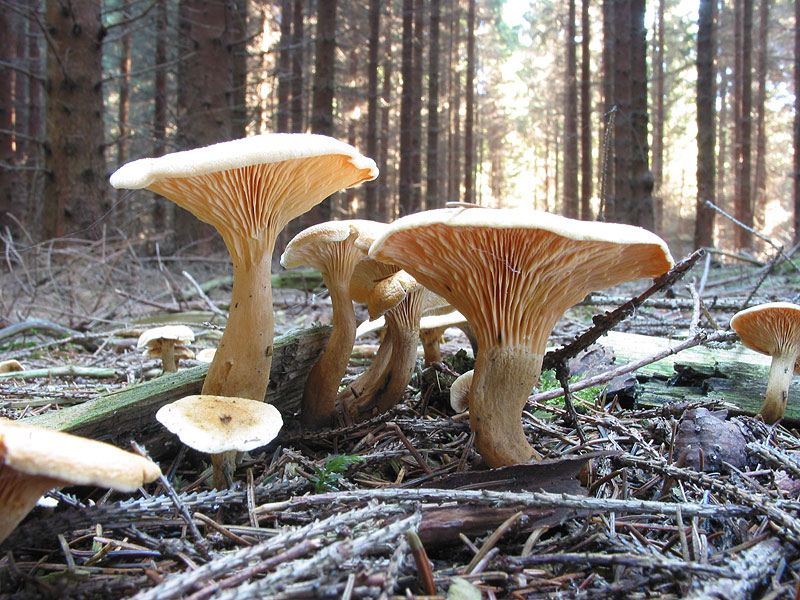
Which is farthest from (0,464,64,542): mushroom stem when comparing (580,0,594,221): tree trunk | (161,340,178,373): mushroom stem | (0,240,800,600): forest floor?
(580,0,594,221): tree trunk

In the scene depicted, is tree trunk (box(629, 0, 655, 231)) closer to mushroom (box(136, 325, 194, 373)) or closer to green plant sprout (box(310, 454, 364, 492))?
mushroom (box(136, 325, 194, 373))

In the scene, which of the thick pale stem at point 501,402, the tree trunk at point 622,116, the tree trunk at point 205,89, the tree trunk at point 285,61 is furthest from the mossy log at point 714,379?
the tree trunk at point 285,61

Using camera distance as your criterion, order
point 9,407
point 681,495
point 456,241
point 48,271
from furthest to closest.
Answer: point 48,271
point 9,407
point 681,495
point 456,241

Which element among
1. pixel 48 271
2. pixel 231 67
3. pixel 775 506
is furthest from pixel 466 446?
pixel 231 67

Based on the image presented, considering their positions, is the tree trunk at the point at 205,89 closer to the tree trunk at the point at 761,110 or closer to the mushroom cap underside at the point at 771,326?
the mushroom cap underside at the point at 771,326

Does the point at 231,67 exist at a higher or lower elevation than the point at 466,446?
higher

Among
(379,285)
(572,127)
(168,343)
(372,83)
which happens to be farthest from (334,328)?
(572,127)

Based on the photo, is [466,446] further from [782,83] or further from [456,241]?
[782,83]

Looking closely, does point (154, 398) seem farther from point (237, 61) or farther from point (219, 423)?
point (237, 61)
